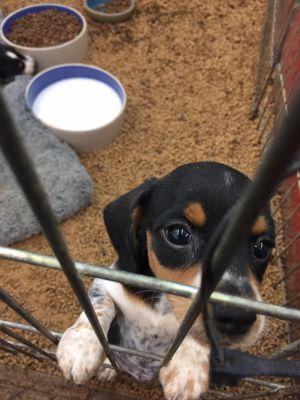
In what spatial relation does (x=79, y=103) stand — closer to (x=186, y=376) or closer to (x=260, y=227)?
(x=260, y=227)

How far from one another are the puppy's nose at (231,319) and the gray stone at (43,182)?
1392 millimetres

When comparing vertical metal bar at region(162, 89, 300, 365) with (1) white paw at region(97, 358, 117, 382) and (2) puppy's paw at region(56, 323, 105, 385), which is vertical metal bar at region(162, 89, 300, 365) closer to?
(2) puppy's paw at region(56, 323, 105, 385)

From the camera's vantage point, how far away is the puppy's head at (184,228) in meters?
1.38

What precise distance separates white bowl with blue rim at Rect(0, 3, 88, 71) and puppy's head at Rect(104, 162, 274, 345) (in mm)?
1762

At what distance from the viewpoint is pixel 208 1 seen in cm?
361

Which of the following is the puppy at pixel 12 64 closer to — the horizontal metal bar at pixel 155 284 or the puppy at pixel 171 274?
the puppy at pixel 171 274

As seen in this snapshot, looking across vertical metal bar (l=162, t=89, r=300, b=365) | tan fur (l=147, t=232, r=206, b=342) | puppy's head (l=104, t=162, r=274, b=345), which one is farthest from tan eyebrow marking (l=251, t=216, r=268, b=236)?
vertical metal bar (l=162, t=89, r=300, b=365)

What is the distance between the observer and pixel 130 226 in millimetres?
1548

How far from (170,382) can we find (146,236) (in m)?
0.51

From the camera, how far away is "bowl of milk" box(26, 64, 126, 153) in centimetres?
272

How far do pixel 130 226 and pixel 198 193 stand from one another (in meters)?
0.27

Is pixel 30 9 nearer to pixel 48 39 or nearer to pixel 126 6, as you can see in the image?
pixel 48 39

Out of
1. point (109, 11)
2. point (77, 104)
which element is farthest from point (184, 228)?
point (109, 11)

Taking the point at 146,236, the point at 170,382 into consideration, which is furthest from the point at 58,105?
the point at 170,382
